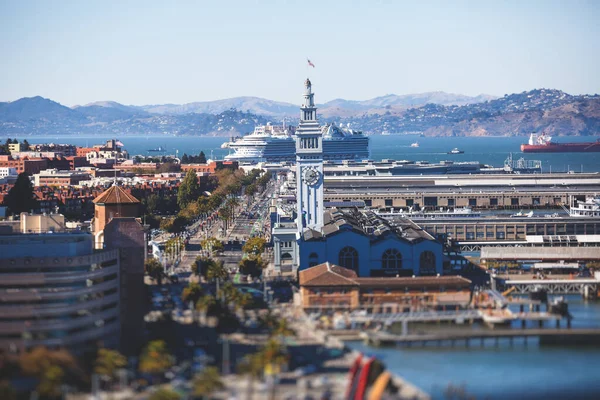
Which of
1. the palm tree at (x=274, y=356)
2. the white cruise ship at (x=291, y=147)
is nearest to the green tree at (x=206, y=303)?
the palm tree at (x=274, y=356)

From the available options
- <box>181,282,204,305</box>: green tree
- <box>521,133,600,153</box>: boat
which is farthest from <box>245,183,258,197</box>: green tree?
<box>521,133,600,153</box>: boat

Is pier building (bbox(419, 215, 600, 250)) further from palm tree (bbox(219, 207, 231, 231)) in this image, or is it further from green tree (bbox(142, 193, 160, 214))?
green tree (bbox(142, 193, 160, 214))

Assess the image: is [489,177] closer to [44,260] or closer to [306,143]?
[306,143]

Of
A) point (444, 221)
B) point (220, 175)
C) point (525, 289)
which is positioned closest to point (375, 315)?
point (525, 289)

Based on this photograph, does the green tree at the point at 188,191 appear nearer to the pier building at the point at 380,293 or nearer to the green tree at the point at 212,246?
the green tree at the point at 212,246

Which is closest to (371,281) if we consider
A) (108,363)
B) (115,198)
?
(115,198)

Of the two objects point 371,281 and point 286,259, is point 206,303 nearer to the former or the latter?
point 371,281

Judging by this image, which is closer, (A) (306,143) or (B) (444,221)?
(A) (306,143)
